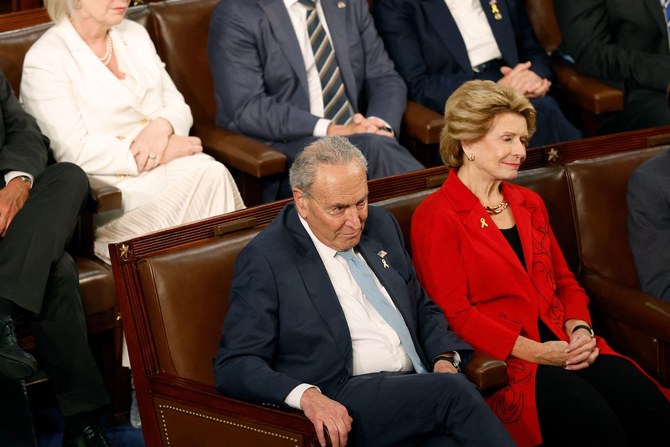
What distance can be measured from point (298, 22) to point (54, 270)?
1378 millimetres

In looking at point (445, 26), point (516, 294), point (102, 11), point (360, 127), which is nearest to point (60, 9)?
point (102, 11)

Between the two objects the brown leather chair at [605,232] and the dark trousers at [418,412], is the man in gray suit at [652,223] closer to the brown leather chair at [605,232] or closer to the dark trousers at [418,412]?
the brown leather chair at [605,232]

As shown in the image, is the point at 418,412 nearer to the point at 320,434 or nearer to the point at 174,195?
the point at 320,434

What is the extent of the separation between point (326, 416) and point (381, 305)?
41 cm

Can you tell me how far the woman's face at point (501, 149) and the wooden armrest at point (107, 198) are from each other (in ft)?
3.44

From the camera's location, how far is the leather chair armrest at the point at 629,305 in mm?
2910

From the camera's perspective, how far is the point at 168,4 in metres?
4.00

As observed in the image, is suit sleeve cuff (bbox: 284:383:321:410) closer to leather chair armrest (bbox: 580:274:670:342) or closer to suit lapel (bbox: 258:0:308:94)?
leather chair armrest (bbox: 580:274:670:342)

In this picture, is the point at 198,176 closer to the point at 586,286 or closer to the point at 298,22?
the point at 298,22

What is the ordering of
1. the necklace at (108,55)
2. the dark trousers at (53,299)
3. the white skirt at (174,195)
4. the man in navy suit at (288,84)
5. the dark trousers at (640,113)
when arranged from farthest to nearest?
the dark trousers at (640,113)
the man in navy suit at (288,84)
the necklace at (108,55)
the white skirt at (174,195)
the dark trousers at (53,299)

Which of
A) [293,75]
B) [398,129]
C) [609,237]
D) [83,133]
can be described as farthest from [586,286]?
[83,133]

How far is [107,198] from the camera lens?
3.30 m

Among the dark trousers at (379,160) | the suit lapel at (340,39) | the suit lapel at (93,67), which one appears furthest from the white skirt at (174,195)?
the suit lapel at (340,39)

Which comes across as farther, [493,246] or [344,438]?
[493,246]
